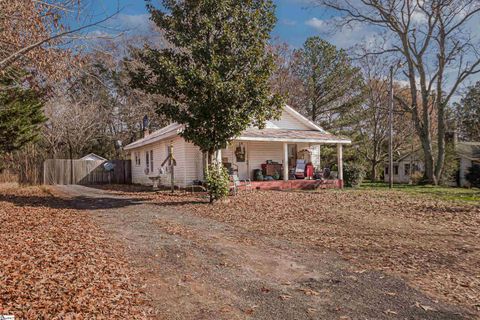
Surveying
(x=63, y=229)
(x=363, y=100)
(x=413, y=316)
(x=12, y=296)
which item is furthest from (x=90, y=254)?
(x=363, y=100)

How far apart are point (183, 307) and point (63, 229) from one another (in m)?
5.18

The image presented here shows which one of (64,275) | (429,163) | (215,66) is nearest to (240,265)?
(64,275)

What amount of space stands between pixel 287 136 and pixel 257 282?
14302mm

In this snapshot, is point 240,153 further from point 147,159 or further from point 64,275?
point 64,275

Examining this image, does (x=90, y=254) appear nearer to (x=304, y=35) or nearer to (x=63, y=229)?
(x=63, y=229)

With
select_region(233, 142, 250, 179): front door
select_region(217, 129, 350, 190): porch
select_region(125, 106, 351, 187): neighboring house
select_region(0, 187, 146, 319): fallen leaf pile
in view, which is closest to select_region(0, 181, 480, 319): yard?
select_region(0, 187, 146, 319): fallen leaf pile

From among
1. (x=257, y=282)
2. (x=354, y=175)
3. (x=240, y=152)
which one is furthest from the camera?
(x=354, y=175)

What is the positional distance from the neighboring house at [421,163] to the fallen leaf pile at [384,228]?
20.0 metres

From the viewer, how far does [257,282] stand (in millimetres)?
4727

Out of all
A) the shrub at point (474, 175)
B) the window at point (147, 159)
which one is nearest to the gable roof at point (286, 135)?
the window at point (147, 159)

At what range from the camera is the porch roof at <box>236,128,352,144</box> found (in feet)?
57.1

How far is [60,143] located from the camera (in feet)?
105

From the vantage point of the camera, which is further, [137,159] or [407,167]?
[407,167]

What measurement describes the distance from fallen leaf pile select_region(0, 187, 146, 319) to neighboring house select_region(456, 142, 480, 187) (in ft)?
99.8
